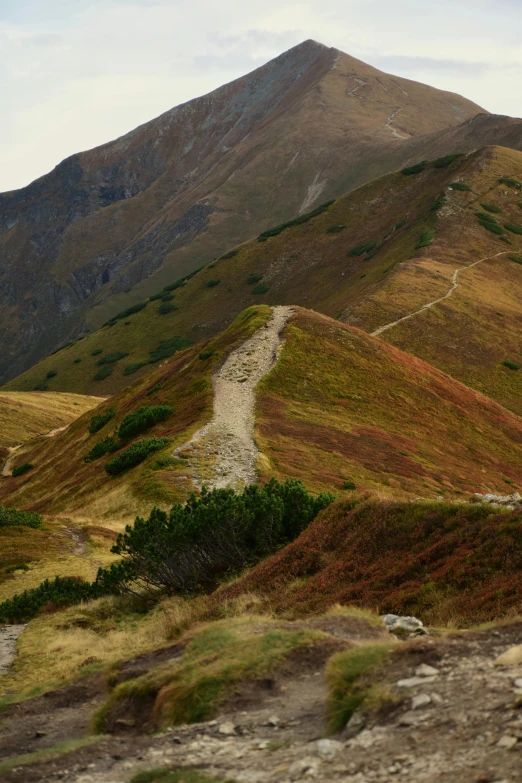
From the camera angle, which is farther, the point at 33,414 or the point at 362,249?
the point at 362,249

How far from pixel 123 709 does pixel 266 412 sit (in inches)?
1358

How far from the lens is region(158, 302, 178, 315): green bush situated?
136 meters

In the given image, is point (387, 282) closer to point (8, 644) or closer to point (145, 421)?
point (145, 421)

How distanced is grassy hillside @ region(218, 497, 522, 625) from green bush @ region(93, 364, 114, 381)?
10435cm

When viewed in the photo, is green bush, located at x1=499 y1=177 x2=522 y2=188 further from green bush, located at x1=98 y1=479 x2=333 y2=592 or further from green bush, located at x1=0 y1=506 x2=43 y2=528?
green bush, located at x1=98 y1=479 x2=333 y2=592

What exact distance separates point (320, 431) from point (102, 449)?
1600 cm

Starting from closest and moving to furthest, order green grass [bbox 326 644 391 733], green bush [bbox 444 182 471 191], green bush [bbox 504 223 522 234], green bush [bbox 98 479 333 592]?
green grass [bbox 326 644 391 733], green bush [bbox 98 479 333 592], green bush [bbox 504 223 522 234], green bush [bbox 444 182 471 191]

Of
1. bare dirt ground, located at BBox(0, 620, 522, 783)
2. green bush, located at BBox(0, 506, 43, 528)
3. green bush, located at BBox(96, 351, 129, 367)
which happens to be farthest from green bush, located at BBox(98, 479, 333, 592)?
green bush, located at BBox(96, 351, 129, 367)

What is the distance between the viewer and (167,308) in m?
137

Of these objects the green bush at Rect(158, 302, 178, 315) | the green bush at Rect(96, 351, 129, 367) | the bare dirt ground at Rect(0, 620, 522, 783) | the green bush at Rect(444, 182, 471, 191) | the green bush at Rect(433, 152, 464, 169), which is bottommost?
the bare dirt ground at Rect(0, 620, 522, 783)

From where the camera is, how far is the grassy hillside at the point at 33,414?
8825 cm

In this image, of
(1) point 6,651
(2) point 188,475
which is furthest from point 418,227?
(1) point 6,651

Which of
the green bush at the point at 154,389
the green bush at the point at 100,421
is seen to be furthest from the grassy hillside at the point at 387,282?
the green bush at the point at 100,421

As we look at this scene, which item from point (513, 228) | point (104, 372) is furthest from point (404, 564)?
point (104, 372)
